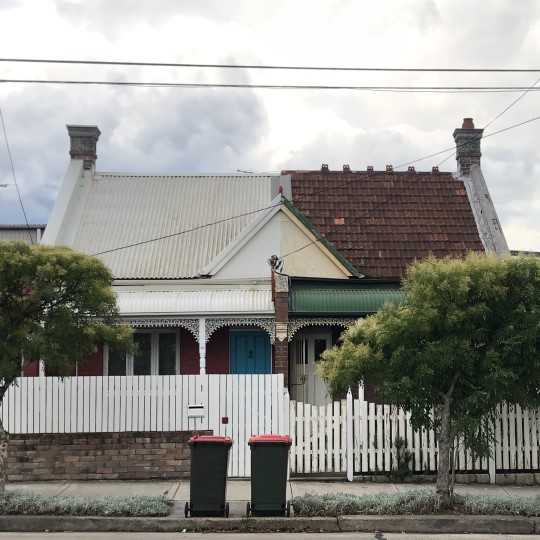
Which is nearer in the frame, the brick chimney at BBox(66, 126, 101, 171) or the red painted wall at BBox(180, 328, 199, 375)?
the red painted wall at BBox(180, 328, 199, 375)

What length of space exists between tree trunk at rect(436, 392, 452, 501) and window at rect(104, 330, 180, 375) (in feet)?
28.2

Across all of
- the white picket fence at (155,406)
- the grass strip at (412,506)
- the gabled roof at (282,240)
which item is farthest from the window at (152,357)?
the grass strip at (412,506)

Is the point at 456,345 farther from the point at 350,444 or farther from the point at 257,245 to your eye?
the point at 257,245

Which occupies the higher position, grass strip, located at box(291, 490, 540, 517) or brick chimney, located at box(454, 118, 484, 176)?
brick chimney, located at box(454, 118, 484, 176)

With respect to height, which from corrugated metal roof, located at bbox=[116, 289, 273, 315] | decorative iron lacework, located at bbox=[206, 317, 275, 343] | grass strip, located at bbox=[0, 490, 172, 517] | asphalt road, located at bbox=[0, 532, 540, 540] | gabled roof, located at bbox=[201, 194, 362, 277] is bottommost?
asphalt road, located at bbox=[0, 532, 540, 540]

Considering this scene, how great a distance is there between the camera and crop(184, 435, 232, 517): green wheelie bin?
31.8 feet

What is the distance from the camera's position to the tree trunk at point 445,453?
385 inches

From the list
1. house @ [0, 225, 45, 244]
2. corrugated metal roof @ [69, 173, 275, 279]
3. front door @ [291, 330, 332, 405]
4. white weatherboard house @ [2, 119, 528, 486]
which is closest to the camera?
white weatherboard house @ [2, 119, 528, 486]

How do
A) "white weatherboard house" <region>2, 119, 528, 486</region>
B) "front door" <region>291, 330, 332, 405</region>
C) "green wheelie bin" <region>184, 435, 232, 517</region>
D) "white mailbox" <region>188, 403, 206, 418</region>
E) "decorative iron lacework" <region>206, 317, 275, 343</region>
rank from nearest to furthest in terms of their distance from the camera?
"green wheelie bin" <region>184, 435, 232, 517</region>, "white weatherboard house" <region>2, 119, 528, 486</region>, "white mailbox" <region>188, 403, 206, 418</region>, "decorative iron lacework" <region>206, 317, 275, 343</region>, "front door" <region>291, 330, 332, 405</region>

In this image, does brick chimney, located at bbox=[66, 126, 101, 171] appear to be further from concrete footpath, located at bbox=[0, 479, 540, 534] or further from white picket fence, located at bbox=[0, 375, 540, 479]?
concrete footpath, located at bbox=[0, 479, 540, 534]

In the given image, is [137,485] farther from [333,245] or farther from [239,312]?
[333,245]

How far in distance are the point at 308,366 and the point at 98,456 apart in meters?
6.35

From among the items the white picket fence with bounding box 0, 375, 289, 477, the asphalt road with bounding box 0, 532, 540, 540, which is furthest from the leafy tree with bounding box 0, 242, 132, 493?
the white picket fence with bounding box 0, 375, 289, 477

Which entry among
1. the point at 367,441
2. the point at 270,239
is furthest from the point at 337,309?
the point at 367,441
